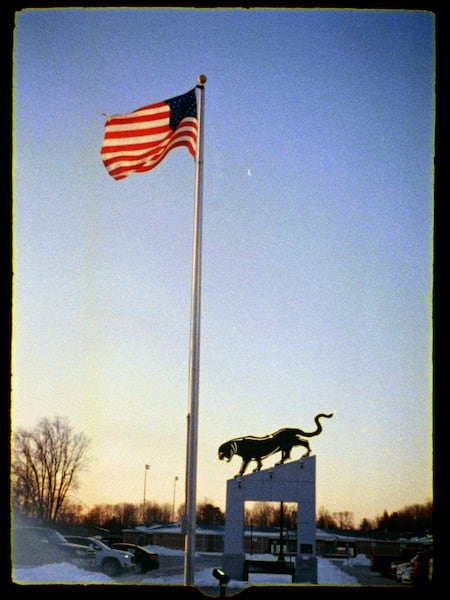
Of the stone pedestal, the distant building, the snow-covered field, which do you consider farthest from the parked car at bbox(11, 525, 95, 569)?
the distant building

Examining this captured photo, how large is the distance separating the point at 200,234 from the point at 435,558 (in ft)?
19.0

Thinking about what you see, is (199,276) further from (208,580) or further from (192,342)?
(208,580)

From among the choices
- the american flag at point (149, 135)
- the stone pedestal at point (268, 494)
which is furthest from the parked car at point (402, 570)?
the american flag at point (149, 135)

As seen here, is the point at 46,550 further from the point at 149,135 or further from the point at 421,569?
the point at 149,135

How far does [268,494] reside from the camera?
19.1 m

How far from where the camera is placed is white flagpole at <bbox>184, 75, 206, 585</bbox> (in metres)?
8.57

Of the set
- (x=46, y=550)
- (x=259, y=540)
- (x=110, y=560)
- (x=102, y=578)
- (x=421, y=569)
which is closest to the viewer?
(x=102, y=578)

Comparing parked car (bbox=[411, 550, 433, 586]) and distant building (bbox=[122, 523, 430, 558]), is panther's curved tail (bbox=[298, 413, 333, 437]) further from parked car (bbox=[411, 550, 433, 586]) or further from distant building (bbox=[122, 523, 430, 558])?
distant building (bbox=[122, 523, 430, 558])

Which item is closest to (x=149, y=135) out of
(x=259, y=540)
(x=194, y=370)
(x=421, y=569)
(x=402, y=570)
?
(x=194, y=370)

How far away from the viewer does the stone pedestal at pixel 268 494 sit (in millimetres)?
19109

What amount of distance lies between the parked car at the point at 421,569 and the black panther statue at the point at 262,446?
185 inches

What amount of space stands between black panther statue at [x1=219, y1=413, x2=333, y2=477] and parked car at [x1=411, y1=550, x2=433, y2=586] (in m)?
4.69

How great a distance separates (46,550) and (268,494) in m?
6.55

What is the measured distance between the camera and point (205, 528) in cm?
4066
